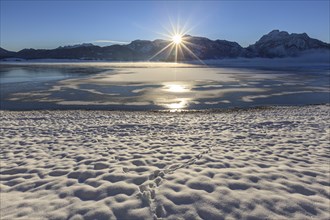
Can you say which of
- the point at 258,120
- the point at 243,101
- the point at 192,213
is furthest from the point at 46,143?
the point at 243,101

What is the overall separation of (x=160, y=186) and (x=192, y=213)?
4.33 ft

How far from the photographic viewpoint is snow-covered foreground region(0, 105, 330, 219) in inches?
228

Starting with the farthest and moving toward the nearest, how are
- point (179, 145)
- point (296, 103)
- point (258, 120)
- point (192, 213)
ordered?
point (296, 103) → point (258, 120) → point (179, 145) → point (192, 213)

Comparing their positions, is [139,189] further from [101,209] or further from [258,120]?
[258,120]

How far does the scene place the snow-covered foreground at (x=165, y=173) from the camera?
578 centimetres

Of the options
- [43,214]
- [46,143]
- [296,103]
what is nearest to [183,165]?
[43,214]

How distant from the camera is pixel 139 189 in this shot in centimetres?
654

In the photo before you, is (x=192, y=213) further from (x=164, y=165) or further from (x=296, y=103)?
(x=296, y=103)

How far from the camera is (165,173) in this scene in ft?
24.7

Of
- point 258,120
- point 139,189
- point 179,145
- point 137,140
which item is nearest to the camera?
point 139,189

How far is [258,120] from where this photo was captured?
51.7ft

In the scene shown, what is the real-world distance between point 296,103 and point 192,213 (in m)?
22.2

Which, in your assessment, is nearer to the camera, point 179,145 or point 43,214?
point 43,214

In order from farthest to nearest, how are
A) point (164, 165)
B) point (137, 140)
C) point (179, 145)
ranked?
1. point (137, 140)
2. point (179, 145)
3. point (164, 165)
